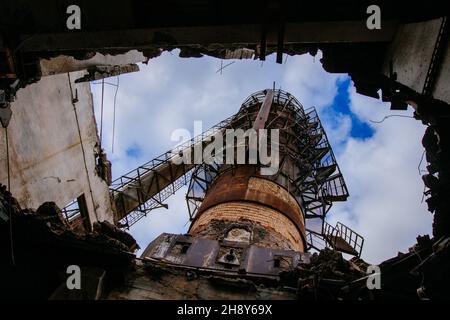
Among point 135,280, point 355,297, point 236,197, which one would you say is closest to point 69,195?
point 236,197

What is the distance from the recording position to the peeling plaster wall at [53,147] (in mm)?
9469

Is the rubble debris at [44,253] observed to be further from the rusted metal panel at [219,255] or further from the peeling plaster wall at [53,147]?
the peeling plaster wall at [53,147]

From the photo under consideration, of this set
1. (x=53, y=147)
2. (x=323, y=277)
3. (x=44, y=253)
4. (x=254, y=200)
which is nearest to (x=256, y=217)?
(x=254, y=200)

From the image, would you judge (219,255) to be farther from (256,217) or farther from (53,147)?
(53,147)

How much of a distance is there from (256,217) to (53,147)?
19.3 feet

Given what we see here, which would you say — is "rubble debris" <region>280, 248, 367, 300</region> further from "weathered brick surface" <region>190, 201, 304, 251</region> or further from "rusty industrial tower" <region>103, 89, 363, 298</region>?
"weathered brick surface" <region>190, 201, 304, 251</region>

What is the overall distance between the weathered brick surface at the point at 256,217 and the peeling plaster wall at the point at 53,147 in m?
4.09

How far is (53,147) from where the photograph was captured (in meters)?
11.3

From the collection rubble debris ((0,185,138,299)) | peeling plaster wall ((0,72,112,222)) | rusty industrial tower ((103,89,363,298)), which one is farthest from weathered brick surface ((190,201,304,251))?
peeling plaster wall ((0,72,112,222))

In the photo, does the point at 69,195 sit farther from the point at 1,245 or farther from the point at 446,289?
the point at 446,289

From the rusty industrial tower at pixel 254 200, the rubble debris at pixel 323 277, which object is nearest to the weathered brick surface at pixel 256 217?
the rusty industrial tower at pixel 254 200

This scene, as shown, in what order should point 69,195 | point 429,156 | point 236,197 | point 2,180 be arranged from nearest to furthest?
point 429,156, point 2,180, point 236,197, point 69,195
